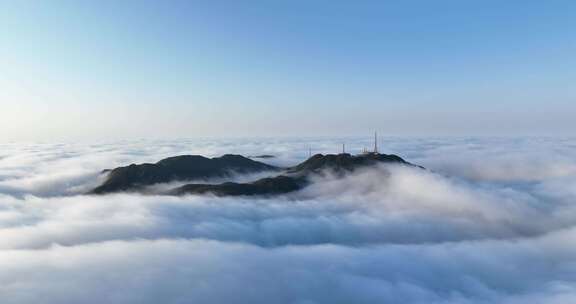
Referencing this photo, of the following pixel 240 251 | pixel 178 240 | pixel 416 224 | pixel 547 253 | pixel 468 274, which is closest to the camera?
pixel 468 274

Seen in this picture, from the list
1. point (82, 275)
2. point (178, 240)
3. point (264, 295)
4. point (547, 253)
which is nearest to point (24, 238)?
point (178, 240)

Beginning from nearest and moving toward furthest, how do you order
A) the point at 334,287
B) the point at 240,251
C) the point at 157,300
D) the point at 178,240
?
the point at 157,300 < the point at 334,287 < the point at 240,251 < the point at 178,240

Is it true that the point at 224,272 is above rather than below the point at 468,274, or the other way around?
above

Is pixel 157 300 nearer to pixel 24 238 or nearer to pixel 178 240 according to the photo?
pixel 178 240

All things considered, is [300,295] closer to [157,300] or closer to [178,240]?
[157,300]

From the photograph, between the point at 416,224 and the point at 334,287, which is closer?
the point at 334,287

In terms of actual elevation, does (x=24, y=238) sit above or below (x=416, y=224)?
above

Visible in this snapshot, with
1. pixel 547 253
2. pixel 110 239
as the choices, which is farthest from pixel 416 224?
pixel 110 239

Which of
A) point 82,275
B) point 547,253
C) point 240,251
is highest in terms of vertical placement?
point 82,275

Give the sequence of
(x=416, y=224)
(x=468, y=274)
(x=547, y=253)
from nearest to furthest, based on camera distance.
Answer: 1. (x=468, y=274)
2. (x=547, y=253)
3. (x=416, y=224)
